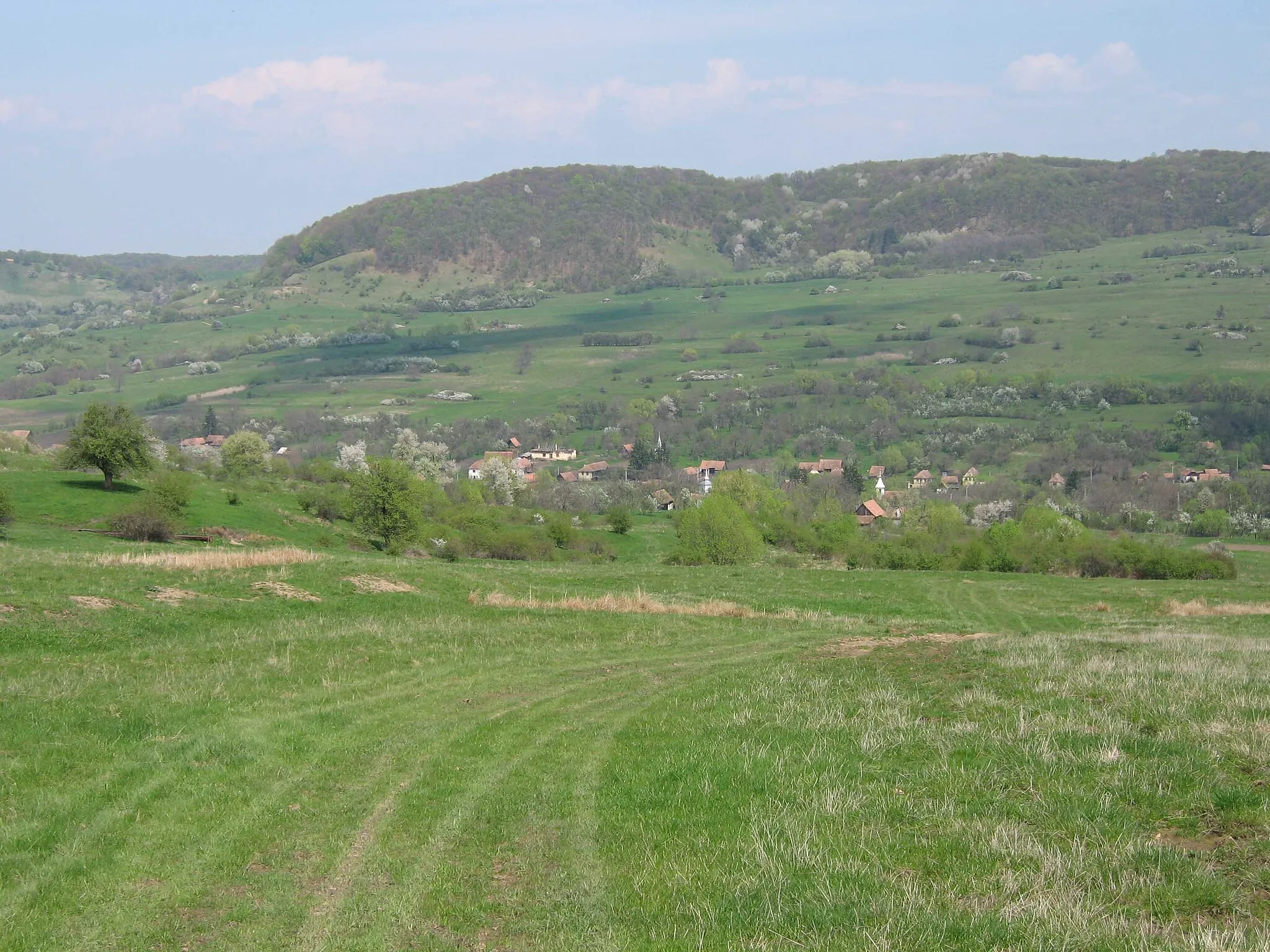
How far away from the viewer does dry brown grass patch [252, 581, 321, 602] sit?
23.6m

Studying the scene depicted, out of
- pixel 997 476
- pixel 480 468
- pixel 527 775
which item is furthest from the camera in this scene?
pixel 997 476

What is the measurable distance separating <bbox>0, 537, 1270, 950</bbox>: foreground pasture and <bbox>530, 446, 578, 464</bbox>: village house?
142 m

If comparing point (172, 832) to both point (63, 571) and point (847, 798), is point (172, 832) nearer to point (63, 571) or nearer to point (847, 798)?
point (847, 798)

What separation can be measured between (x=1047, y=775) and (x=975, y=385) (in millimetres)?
182223

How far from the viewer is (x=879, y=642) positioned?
75.0 ft

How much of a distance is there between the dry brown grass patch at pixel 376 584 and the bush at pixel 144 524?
68.6 ft

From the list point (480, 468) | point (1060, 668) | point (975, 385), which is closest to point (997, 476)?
point (975, 385)

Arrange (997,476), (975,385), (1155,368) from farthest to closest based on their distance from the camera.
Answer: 1. (975,385)
2. (1155,368)
3. (997,476)

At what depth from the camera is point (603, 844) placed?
8.98 meters

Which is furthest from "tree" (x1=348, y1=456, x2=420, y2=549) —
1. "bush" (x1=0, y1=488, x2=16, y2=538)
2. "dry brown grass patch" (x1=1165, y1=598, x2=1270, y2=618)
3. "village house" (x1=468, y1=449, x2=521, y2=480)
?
"village house" (x1=468, y1=449, x2=521, y2=480)

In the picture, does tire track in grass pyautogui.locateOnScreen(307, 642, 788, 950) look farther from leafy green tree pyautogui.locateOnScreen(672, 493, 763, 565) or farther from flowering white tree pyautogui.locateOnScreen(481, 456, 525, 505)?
flowering white tree pyautogui.locateOnScreen(481, 456, 525, 505)

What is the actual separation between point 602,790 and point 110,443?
49441 millimetres

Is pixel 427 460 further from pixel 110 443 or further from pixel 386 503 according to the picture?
pixel 110 443

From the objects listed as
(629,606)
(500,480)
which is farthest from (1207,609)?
(500,480)
